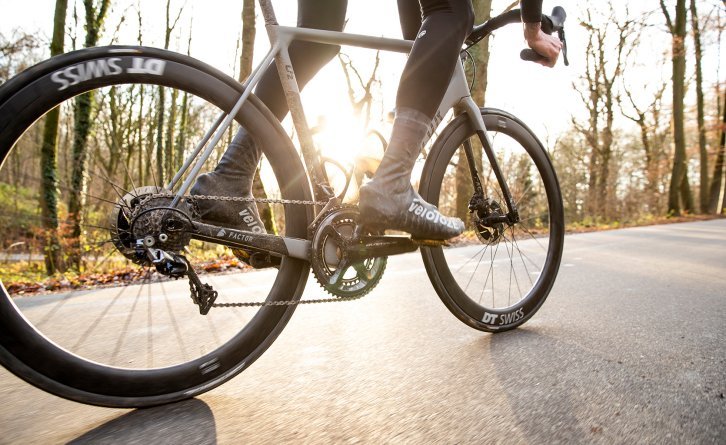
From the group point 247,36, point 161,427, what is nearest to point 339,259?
point 161,427

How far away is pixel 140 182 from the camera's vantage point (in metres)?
1.51

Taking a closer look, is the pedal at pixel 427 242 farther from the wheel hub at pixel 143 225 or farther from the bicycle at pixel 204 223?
the wheel hub at pixel 143 225

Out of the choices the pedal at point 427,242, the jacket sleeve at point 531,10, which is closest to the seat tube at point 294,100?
the pedal at point 427,242

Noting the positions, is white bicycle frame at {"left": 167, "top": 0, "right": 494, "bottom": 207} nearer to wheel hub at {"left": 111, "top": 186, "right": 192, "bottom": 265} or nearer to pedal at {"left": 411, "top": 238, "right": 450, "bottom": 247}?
wheel hub at {"left": 111, "top": 186, "right": 192, "bottom": 265}

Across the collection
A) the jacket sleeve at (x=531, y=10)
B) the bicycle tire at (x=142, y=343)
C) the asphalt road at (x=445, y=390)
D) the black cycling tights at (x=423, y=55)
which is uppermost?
the jacket sleeve at (x=531, y=10)

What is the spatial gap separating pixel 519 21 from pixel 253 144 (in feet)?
4.02

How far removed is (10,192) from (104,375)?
0.63 m

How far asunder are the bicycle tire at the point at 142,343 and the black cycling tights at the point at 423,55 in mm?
262

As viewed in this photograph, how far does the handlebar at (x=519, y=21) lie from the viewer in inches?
76.8

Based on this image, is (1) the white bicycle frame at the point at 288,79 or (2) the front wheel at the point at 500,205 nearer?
(1) the white bicycle frame at the point at 288,79

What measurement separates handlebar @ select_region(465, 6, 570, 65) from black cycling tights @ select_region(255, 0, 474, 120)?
20 centimetres

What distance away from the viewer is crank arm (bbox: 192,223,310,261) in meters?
1.50

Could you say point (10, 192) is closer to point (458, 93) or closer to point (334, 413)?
point (334, 413)

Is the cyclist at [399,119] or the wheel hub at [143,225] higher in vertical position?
the cyclist at [399,119]
